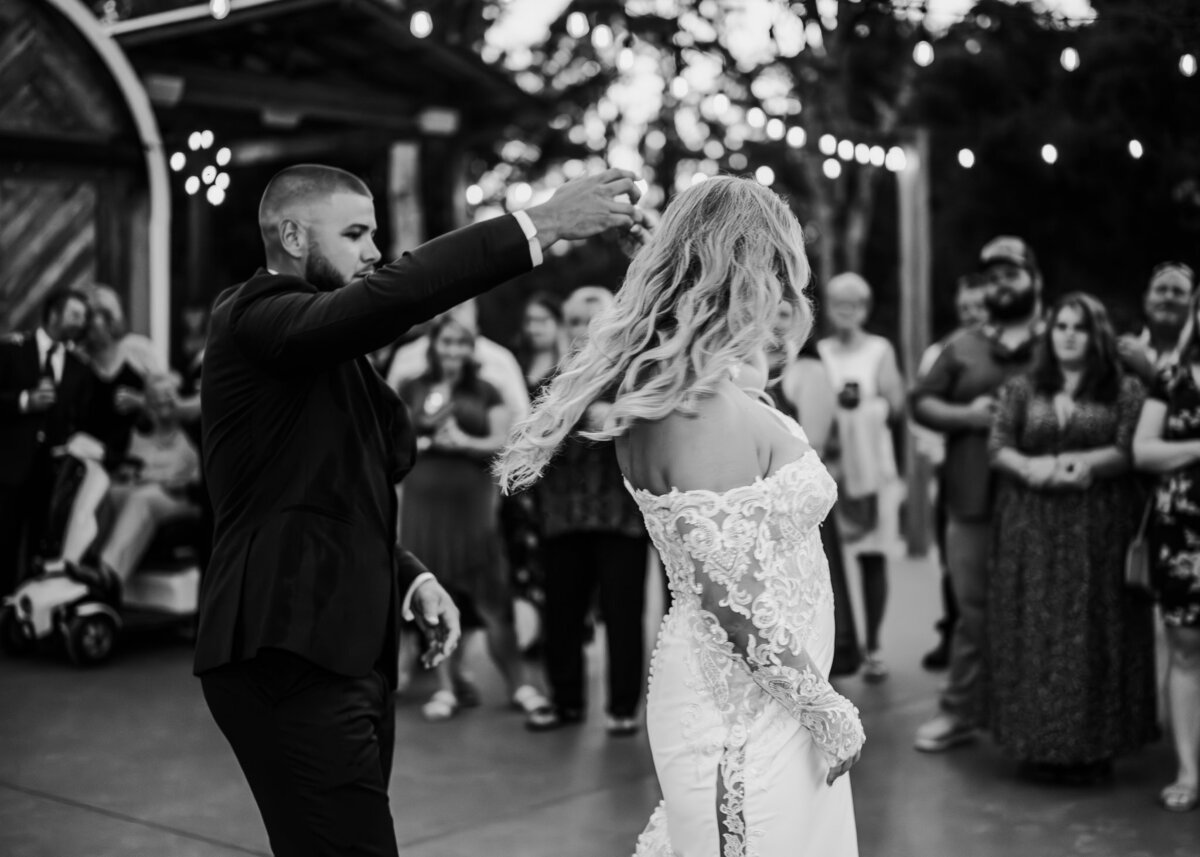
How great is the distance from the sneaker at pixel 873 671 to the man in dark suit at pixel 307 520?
4958 mm

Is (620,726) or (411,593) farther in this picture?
(620,726)

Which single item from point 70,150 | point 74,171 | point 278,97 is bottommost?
point 74,171

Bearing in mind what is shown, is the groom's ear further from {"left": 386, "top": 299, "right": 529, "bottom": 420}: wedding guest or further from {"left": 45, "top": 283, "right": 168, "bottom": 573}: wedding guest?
{"left": 45, "top": 283, "right": 168, "bottom": 573}: wedding guest

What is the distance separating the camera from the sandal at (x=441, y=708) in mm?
6789

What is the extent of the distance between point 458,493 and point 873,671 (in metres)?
2.36

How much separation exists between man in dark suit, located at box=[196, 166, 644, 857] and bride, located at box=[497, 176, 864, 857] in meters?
0.19

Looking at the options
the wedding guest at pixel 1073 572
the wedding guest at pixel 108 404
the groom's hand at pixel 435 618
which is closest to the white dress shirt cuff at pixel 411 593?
the groom's hand at pixel 435 618

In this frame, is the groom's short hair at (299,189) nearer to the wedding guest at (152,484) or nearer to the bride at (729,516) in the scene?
the bride at (729,516)

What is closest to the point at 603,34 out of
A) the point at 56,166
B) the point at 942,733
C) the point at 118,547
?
the point at 56,166

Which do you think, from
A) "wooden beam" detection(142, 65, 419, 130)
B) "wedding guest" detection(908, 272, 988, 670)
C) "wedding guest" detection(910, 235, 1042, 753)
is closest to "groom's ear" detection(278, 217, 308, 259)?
"wedding guest" detection(910, 235, 1042, 753)

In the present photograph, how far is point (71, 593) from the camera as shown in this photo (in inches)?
313

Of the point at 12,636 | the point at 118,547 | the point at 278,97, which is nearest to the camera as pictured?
the point at 12,636

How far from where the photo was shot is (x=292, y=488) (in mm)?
2738

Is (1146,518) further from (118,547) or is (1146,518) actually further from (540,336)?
(118,547)
